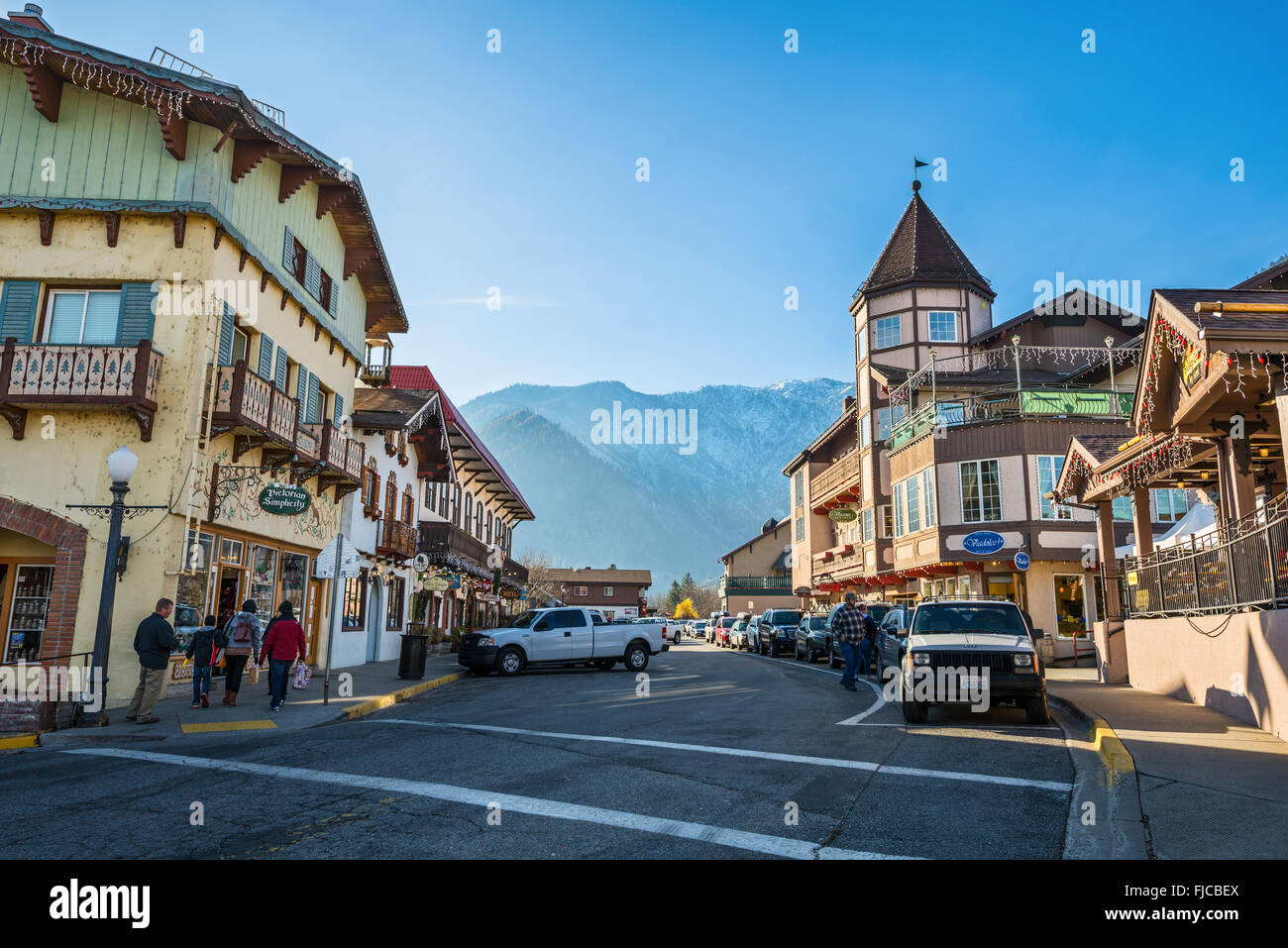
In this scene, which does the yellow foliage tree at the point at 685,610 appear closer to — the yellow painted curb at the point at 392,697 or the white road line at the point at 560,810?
the yellow painted curb at the point at 392,697

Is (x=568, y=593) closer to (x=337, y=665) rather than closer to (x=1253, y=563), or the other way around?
(x=337, y=665)

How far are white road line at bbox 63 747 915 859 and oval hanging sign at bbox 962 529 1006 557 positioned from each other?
26.5m

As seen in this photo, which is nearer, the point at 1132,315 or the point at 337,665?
the point at 337,665

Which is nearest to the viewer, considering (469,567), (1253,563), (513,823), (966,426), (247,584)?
(513,823)

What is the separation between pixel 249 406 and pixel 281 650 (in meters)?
5.18

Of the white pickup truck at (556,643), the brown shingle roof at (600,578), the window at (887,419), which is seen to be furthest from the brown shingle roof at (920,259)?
the brown shingle roof at (600,578)

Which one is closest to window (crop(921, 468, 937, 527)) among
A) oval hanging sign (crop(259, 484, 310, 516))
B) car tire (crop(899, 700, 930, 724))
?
car tire (crop(899, 700, 930, 724))

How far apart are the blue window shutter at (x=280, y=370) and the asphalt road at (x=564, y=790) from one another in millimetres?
9979

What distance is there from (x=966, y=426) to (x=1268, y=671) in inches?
928

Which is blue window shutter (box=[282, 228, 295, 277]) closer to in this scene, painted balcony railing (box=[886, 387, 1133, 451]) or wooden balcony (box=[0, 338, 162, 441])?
wooden balcony (box=[0, 338, 162, 441])

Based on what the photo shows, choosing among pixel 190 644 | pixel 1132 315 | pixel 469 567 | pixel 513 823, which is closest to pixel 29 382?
pixel 190 644

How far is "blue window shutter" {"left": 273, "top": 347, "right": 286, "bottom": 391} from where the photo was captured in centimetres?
2006

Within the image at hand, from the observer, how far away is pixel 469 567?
122ft

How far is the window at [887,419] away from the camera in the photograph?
40969 mm
